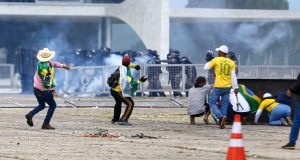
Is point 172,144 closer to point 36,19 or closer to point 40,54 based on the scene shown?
point 40,54

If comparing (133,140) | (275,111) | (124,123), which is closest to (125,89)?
(124,123)

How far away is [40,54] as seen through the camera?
20.2 metres

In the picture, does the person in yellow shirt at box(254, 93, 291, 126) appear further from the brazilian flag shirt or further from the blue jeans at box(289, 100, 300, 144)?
the blue jeans at box(289, 100, 300, 144)

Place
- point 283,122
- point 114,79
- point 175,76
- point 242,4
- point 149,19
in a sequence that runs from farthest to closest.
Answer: point 242,4, point 149,19, point 175,76, point 114,79, point 283,122

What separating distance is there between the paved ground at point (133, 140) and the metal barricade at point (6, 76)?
22820mm

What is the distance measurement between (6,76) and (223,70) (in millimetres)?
28872

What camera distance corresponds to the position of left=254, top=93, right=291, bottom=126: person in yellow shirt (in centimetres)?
2148

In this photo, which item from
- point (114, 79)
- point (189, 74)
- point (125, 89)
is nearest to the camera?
point (125, 89)

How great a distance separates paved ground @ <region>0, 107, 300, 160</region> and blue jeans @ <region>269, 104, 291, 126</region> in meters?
0.31

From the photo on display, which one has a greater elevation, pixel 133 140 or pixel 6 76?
pixel 6 76

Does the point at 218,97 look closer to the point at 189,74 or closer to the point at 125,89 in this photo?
the point at 125,89

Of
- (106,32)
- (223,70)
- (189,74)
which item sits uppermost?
(106,32)

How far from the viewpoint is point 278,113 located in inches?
850

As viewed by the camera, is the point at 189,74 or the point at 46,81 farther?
the point at 189,74
